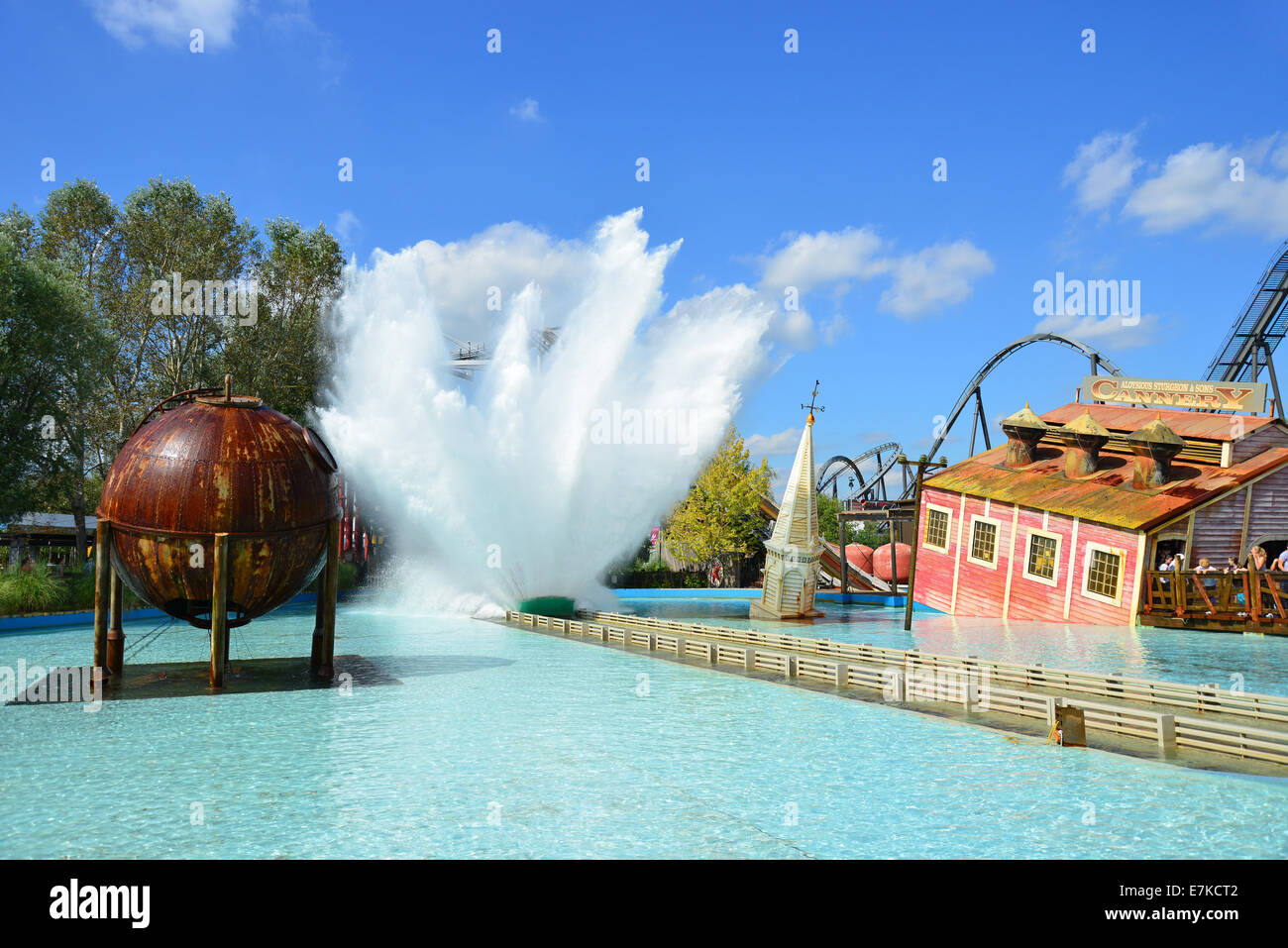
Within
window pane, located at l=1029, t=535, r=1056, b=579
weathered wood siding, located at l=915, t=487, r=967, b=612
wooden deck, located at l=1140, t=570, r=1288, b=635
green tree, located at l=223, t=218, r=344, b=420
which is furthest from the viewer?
green tree, located at l=223, t=218, r=344, b=420

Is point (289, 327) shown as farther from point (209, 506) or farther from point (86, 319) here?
point (209, 506)

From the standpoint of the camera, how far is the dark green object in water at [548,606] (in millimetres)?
35625

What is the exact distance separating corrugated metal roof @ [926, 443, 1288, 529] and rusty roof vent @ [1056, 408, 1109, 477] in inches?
18.1

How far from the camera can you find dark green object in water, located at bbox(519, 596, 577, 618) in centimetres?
3562

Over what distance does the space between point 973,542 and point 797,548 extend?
28.5 feet

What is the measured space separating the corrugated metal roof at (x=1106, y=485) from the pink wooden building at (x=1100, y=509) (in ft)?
0.21

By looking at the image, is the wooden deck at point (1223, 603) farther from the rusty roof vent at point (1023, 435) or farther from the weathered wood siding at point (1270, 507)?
the rusty roof vent at point (1023, 435)

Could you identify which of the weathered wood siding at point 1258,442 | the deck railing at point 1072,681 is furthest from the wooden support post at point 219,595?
the weathered wood siding at point 1258,442

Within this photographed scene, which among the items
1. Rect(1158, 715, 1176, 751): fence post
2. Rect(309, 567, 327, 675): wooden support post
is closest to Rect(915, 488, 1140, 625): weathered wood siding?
Rect(1158, 715, 1176, 751): fence post

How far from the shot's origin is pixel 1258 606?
94.4ft

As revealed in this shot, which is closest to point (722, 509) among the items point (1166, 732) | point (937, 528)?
point (937, 528)

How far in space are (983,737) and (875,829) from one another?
18.0 ft

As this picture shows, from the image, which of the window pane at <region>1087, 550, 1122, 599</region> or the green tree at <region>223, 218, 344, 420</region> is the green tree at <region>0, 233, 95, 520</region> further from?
the window pane at <region>1087, 550, 1122, 599</region>
